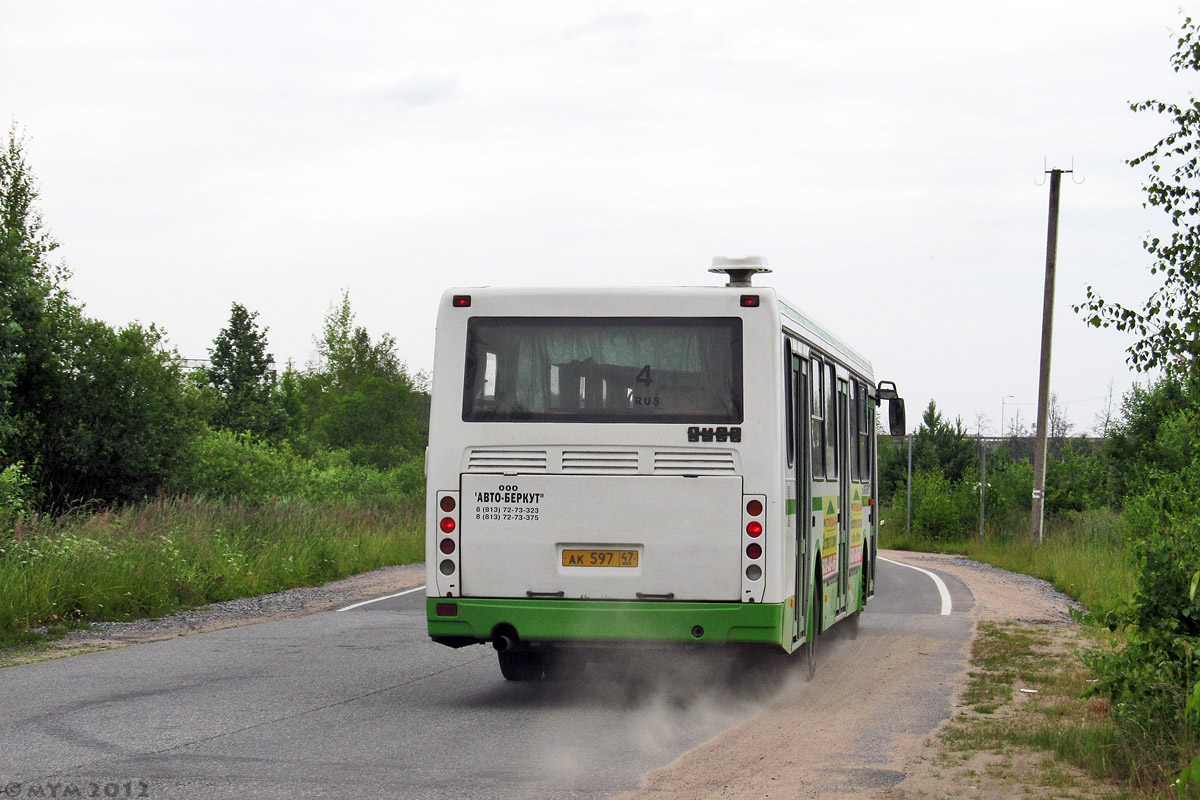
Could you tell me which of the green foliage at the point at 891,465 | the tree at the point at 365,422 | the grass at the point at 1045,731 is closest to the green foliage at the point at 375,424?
the tree at the point at 365,422

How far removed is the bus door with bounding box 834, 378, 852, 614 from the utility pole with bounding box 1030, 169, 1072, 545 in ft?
71.5

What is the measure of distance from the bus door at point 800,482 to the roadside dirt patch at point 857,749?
71cm

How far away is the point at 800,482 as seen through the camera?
429 inches

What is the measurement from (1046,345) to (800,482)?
25923mm

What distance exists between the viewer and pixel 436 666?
497 inches

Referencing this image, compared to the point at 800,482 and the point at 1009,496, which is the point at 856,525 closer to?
the point at 800,482

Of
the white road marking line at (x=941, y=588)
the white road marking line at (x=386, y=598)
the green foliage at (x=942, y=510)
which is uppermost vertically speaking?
the green foliage at (x=942, y=510)

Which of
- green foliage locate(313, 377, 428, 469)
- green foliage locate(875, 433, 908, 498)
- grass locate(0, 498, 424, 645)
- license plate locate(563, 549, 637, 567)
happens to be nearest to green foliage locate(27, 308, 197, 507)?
grass locate(0, 498, 424, 645)

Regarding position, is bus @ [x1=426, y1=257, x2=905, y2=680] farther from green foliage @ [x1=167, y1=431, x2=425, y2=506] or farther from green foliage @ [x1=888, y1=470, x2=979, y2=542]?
green foliage @ [x1=888, y1=470, x2=979, y2=542]

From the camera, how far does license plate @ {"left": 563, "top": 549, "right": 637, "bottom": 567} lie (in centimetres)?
994

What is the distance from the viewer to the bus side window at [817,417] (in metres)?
11.8

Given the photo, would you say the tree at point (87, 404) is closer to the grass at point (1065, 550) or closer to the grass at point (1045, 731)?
the grass at point (1065, 550)

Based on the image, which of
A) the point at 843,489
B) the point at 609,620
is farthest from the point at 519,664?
the point at 843,489

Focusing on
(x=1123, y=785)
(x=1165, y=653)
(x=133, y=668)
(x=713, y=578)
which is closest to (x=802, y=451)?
(x=713, y=578)
